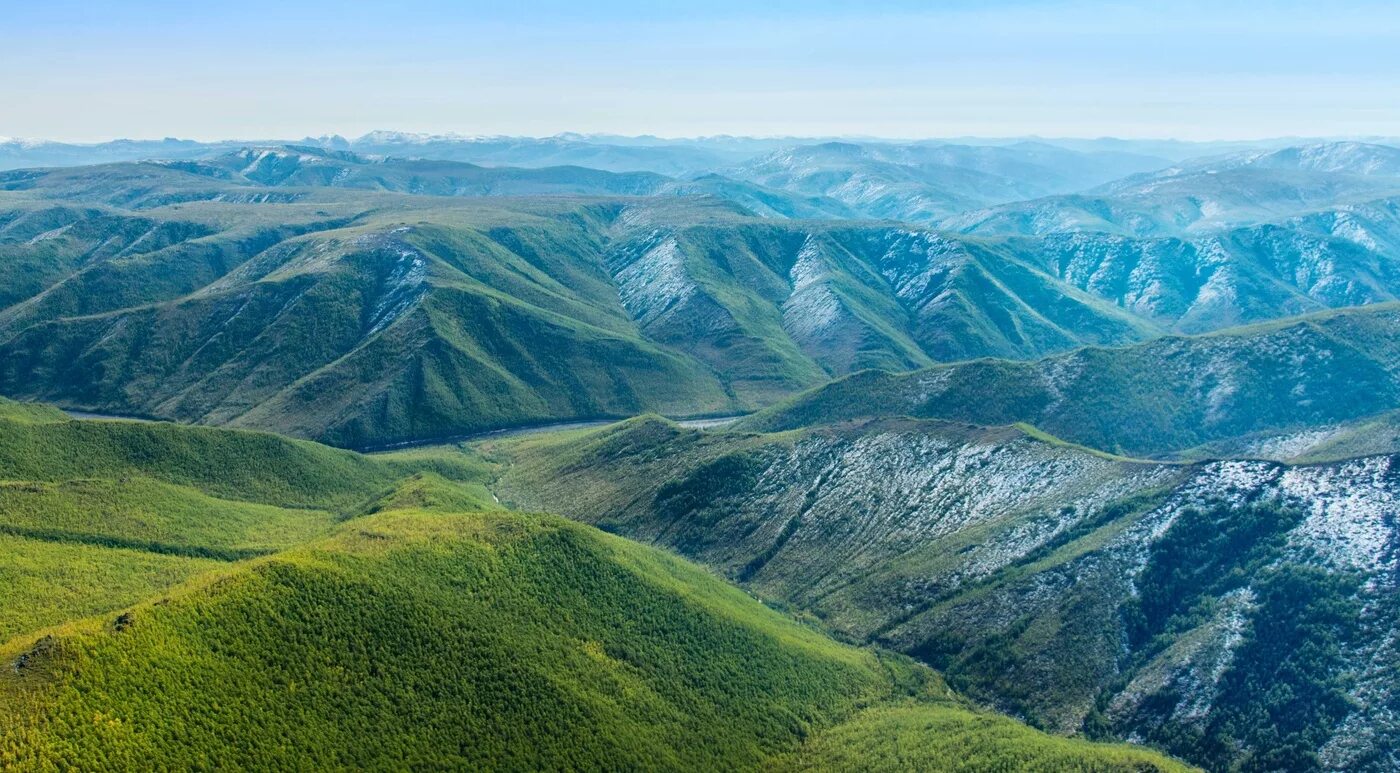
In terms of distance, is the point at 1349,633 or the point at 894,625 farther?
the point at 894,625

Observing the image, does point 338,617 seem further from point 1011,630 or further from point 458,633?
point 1011,630

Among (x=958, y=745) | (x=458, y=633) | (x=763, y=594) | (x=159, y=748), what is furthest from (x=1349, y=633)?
(x=159, y=748)

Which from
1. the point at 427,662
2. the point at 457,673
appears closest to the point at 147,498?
the point at 427,662

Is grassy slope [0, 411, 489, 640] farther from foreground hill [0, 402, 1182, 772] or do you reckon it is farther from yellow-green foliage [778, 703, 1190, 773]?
yellow-green foliage [778, 703, 1190, 773]

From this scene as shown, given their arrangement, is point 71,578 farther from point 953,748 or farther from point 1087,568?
point 1087,568

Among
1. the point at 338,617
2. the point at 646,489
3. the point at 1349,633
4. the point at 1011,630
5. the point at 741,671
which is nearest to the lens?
the point at 338,617

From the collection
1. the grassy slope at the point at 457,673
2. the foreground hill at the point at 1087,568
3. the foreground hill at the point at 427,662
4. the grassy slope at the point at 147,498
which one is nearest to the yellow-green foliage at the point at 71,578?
the grassy slope at the point at 147,498

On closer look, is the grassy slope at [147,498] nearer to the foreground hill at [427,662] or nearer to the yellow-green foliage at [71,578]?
the yellow-green foliage at [71,578]
